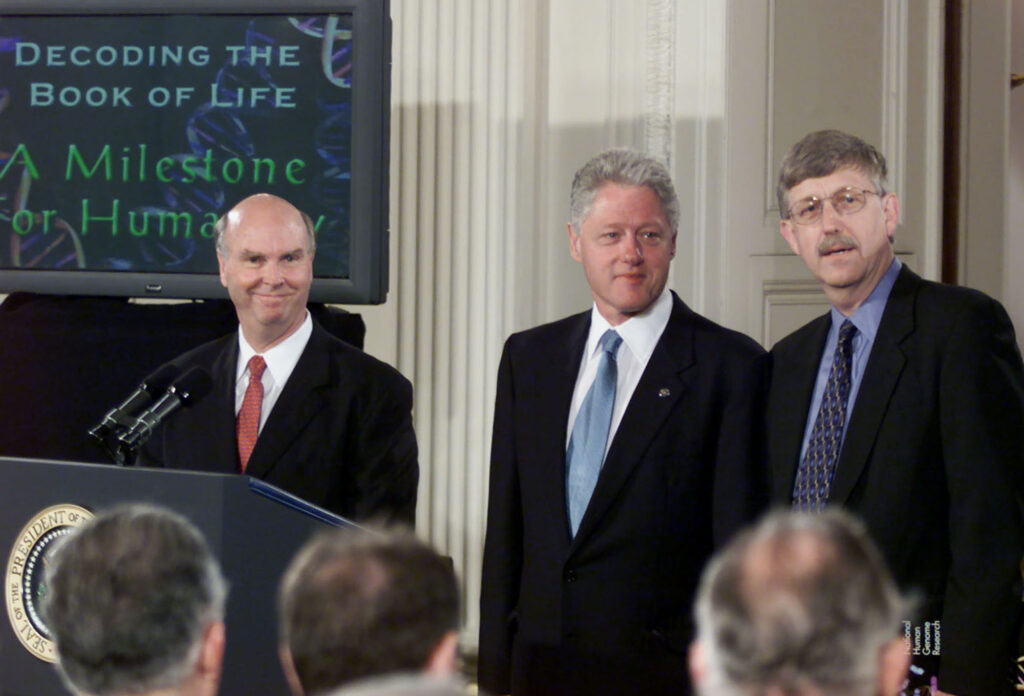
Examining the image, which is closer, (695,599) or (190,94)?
(695,599)

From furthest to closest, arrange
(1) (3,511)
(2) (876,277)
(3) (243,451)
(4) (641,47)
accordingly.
A: 1. (4) (641,47)
2. (3) (243,451)
3. (2) (876,277)
4. (1) (3,511)

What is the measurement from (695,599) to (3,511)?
1196 mm

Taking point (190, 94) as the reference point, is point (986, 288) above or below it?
below

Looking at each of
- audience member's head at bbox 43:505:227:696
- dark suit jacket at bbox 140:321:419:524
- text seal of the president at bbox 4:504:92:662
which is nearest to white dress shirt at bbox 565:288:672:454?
dark suit jacket at bbox 140:321:419:524

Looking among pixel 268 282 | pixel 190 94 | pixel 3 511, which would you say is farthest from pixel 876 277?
pixel 190 94

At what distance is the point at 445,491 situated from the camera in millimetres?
4211

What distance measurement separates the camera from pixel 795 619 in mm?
1034

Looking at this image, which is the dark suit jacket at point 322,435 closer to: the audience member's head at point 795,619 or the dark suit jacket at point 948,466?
the dark suit jacket at point 948,466

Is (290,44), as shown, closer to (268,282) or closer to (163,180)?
(163,180)

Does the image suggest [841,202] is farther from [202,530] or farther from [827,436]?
[202,530]

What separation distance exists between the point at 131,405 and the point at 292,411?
0.49 m

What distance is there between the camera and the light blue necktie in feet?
8.33

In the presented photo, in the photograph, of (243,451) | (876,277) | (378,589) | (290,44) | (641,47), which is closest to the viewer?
(378,589)

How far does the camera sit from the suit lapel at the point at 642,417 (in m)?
2.49
